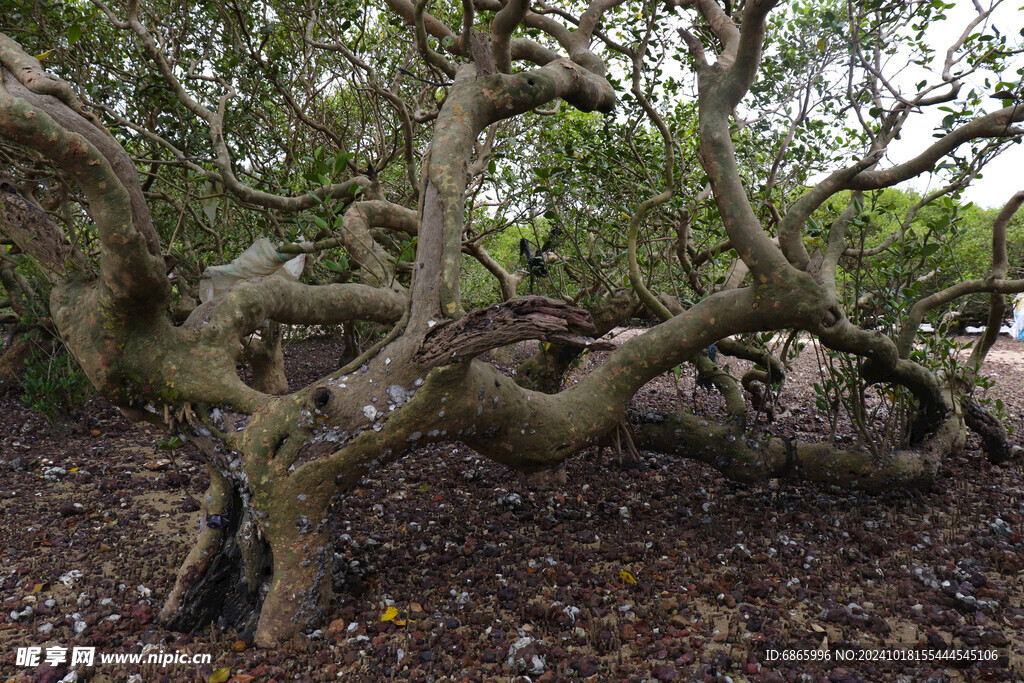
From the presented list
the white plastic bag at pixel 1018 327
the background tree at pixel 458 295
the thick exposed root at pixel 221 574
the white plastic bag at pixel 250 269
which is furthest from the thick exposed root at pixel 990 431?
the white plastic bag at pixel 1018 327

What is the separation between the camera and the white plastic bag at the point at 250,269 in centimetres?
308

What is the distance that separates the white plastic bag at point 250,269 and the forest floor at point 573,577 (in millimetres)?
1551

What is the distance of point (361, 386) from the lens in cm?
261

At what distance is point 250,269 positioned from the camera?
3.16 meters

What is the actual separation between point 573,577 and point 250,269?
7.92 feet

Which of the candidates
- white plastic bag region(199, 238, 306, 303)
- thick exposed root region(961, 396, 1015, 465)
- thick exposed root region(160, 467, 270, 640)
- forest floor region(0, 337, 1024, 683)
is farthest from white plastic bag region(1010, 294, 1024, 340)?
thick exposed root region(160, 467, 270, 640)

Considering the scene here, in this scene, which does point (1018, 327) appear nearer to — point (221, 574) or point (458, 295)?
point (458, 295)

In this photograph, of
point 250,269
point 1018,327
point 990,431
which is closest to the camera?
point 250,269

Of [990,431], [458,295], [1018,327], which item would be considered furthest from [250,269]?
[1018,327]

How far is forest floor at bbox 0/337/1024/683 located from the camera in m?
2.43

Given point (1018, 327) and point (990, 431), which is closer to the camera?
point (990, 431)

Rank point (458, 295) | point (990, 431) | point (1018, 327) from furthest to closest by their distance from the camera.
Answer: point (1018, 327) < point (990, 431) < point (458, 295)

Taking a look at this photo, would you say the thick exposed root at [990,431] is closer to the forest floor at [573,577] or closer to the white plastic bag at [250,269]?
Answer: the forest floor at [573,577]

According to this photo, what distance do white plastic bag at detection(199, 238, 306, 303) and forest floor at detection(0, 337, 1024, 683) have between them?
155 cm
